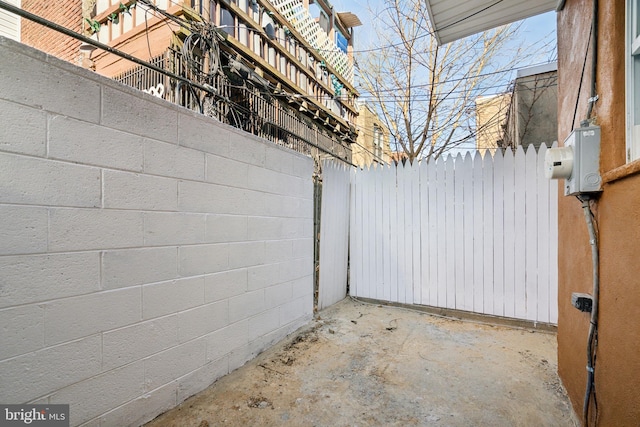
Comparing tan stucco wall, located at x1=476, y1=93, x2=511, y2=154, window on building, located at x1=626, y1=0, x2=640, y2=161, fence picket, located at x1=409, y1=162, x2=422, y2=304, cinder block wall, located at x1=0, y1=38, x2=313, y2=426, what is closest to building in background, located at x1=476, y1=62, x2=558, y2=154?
tan stucco wall, located at x1=476, y1=93, x2=511, y2=154

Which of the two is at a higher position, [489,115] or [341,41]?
[341,41]

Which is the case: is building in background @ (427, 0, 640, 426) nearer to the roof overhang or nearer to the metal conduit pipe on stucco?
the metal conduit pipe on stucco

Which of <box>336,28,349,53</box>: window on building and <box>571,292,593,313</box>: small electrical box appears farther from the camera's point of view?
<box>336,28,349,53</box>: window on building

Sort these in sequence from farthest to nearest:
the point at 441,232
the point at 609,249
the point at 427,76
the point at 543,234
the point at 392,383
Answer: the point at 427,76
the point at 441,232
the point at 543,234
the point at 392,383
the point at 609,249

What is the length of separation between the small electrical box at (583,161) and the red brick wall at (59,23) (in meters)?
6.90

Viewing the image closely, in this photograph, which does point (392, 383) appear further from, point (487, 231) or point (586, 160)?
point (487, 231)

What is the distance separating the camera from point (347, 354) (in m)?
2.61

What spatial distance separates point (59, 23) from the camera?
17.4 ft

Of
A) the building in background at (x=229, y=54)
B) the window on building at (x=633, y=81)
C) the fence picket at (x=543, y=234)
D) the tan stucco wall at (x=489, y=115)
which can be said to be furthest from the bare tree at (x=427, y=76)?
the window on building at (x=633, y=81)

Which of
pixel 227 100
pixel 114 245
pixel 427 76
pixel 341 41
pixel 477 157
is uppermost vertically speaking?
pixel 341 41

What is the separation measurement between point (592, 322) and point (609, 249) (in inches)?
15.7

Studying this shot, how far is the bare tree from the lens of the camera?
602 cm

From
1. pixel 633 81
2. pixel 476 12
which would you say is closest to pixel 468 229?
pixel 476 12

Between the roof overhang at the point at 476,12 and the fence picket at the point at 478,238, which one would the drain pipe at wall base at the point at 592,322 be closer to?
the fence picket at the point at 478,238
